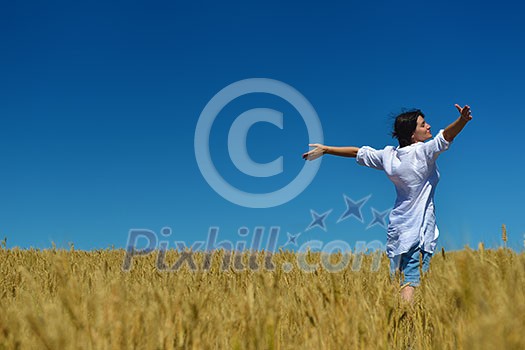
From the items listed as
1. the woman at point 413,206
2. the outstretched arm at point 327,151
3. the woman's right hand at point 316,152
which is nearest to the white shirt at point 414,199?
the woman at point 413,206

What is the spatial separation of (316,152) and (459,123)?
1416mm

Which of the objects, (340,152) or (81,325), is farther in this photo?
(340,152)

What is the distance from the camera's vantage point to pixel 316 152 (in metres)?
4.74

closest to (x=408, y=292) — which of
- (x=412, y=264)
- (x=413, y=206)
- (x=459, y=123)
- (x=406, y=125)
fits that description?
(x=412, y=264)

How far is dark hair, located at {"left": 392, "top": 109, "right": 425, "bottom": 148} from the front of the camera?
4.44 m

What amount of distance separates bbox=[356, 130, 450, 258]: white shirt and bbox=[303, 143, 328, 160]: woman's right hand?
714mm

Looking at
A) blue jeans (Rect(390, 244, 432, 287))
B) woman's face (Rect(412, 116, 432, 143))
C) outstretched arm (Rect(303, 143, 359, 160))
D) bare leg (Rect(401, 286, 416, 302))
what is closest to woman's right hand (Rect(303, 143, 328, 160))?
outstretched arm (Rect(303, 143, 359, 160))

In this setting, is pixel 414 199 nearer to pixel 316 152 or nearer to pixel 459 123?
pixel 459 123

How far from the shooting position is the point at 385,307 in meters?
2.19

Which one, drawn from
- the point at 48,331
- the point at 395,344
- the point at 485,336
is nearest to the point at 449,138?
the point at 395,344

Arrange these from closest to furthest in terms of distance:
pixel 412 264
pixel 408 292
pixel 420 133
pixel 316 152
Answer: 1. pixel 408 292
2. pixel 412 264
3. pixel 420 133
4. pixel 316 152

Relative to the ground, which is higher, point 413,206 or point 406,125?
point 406,125

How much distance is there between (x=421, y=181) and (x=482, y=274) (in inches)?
94.5

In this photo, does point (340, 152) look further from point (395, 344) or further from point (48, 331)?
point (48, 331)
